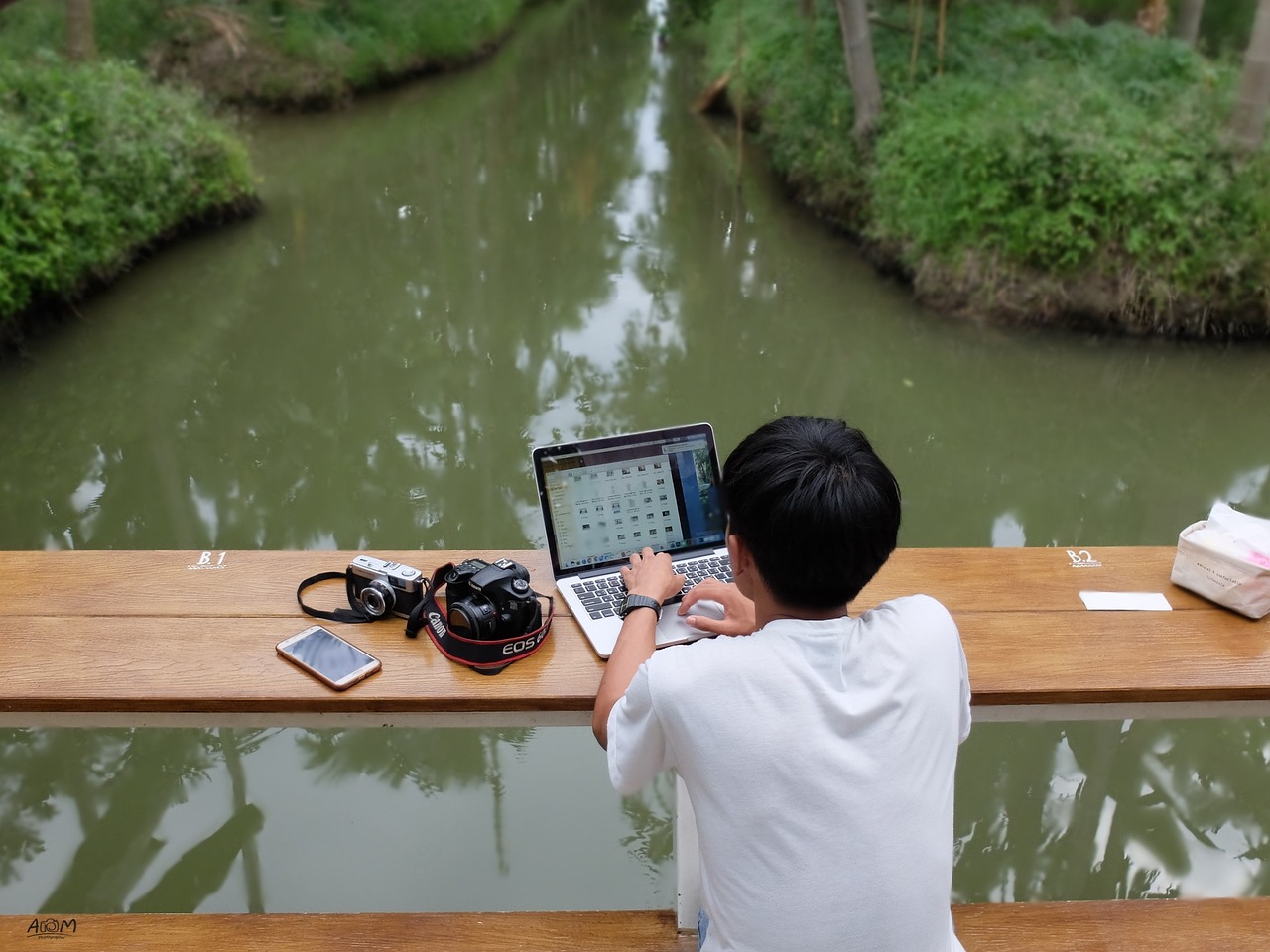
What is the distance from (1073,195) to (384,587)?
6.22 meters

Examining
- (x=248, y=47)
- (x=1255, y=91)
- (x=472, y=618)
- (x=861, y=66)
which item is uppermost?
(x=248, y=47)

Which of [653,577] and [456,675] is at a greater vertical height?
[653,577]

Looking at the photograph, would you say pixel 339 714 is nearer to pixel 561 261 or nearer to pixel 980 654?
pixel 980 654

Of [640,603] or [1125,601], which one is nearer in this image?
[640,603]

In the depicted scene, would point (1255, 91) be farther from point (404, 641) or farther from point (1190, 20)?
point (404, 641)

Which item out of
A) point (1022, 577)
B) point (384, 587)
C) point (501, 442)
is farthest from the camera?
point (501, 442)

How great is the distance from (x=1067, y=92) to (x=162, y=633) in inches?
308

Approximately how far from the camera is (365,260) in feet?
27.6

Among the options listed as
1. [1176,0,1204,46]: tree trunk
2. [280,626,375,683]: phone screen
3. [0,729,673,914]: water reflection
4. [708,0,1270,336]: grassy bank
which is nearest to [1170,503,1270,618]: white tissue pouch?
→ [280,626,375,683]: phone screen

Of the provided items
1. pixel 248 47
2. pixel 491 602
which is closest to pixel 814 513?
pixel 491 602

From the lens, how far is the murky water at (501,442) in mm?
3191

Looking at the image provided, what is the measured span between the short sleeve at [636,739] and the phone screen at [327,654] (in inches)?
23.3

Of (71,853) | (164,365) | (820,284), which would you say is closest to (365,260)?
(164,365)

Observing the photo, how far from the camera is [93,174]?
24.2 ft
